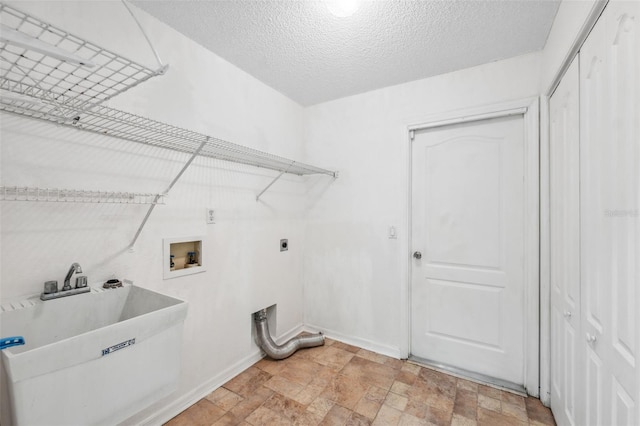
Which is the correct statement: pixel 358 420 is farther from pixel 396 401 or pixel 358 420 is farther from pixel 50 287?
pixel 50 287

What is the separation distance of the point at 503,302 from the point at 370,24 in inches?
86.4

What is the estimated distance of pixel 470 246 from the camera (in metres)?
2.24

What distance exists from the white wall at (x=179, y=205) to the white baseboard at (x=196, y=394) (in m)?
0.01

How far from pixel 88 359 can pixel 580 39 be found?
2.35 m

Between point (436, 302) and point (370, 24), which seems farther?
point (436, 302)

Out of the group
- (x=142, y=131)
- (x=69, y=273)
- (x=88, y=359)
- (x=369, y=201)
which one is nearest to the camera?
(x=88, y=359)

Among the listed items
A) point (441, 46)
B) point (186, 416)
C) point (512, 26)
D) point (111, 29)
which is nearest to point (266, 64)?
point (111, 29)

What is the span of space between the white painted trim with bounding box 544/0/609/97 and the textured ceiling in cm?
38

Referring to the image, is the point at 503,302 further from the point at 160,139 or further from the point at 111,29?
the point at 111,29

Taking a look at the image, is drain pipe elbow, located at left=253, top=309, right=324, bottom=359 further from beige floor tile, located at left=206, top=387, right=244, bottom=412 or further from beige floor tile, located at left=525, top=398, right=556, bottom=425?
beige floor tile, located at left=525, top=398, right=556, bottom=425

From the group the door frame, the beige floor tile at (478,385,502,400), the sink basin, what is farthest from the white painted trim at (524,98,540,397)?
the sink basin

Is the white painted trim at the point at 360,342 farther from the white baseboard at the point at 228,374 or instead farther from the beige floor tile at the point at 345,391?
the beige floor tile at the point at 345,391

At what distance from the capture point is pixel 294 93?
2736 mm

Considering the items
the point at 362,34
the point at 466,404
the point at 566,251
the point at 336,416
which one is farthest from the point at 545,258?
the point at 362,34
